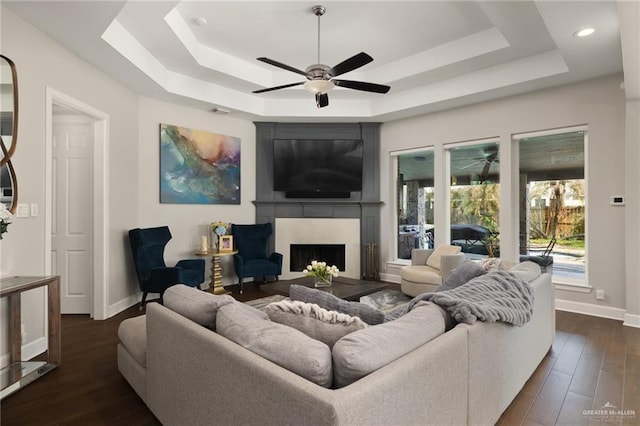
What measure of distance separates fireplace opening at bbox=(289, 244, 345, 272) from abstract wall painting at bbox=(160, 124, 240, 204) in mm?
1399

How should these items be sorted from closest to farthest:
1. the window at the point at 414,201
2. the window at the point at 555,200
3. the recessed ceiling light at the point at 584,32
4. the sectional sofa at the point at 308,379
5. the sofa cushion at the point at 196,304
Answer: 1. the sectional sofa at the point at 308,379
2. the sofa cushion at the point at 196,304
3. the recessed ceiling light at the point at 584,32
4. the window at the point at 555,200
5. the window at the point at 414,201

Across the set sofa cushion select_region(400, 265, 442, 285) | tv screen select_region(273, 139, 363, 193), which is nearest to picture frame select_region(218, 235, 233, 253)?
tv screen select_region(273, 139, 363, 193)

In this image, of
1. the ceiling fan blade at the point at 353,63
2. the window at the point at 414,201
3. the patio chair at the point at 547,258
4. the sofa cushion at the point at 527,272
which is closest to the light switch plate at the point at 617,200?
the patio chair at the point at 547,258

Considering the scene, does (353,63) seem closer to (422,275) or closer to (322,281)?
(322,281)

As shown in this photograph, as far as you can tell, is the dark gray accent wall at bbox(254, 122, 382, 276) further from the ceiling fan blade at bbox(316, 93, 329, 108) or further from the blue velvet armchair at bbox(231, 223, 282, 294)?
→ the ceiling fan blade at bbox(316, 93, 329, 108)

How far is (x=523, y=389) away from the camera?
230cm

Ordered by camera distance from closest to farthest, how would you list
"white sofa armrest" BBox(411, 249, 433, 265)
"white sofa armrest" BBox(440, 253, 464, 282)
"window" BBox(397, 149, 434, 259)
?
"white sofa armrest" BBox(440, 253, 464, 282) → "white sofa armrest" BBox(411, 249, 433, 265) → "window" BBox(397, 149, 434, 259)

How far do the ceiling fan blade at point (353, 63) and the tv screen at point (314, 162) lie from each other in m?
2.53

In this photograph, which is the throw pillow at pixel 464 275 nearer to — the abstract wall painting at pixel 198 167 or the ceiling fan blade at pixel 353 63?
the ceiling fan blade at pixel 353 63

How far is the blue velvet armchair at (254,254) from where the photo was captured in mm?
5121

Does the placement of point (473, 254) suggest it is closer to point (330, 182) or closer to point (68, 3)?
point (330, 182)

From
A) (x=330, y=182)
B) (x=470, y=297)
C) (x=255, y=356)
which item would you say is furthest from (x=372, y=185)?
(x=255, y=356)

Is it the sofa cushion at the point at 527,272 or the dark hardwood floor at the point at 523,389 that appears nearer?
the dark hardwood floor at the point at 523,389

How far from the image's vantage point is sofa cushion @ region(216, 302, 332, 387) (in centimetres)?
112
